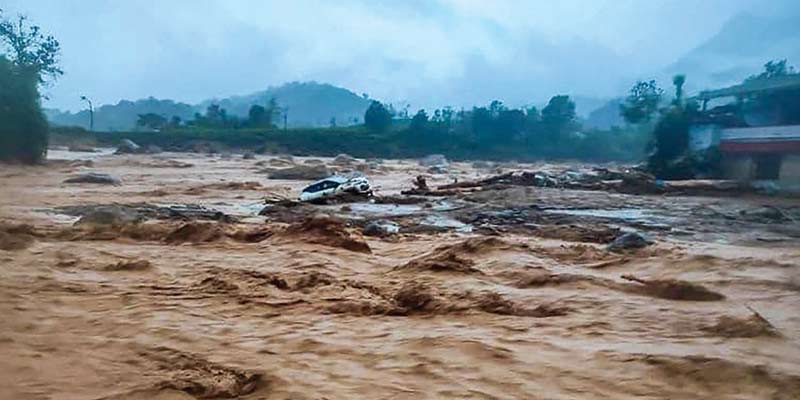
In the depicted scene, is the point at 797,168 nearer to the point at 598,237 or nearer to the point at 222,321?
the point at 598,237

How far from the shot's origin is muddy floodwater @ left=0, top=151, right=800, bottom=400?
434 centimetres

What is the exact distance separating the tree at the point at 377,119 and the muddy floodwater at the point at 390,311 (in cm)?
5468

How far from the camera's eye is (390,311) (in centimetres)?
631

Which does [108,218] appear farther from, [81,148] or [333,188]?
[81,148]

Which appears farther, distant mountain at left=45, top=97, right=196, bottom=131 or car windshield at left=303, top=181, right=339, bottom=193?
distant mountain at left=45, top=97, right=196, bottom=131

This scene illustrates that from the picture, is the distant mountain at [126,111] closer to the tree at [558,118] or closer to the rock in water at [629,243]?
the tree at [558,118]

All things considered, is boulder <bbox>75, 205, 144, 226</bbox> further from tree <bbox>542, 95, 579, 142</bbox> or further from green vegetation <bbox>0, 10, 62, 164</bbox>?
tree <bbox>542, 95, 579, 142</bbox>

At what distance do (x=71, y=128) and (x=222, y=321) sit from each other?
5690cm

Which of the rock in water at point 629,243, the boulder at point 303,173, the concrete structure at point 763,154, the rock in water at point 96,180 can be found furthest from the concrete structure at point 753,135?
the rock in water at point 96,180

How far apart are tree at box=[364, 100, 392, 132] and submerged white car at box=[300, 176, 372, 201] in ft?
159

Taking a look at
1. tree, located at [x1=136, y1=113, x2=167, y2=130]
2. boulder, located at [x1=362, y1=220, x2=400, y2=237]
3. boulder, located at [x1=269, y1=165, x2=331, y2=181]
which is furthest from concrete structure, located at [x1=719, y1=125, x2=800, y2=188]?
tree, located at [x1=136, y1=113, x2=167, y2=130]

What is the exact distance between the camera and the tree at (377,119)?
2643 inches

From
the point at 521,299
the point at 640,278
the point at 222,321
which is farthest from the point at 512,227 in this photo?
the point at 222,321

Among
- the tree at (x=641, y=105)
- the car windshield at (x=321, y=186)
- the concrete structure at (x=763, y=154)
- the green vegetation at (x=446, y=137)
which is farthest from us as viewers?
the green vegetation at (x=446, y=137)
